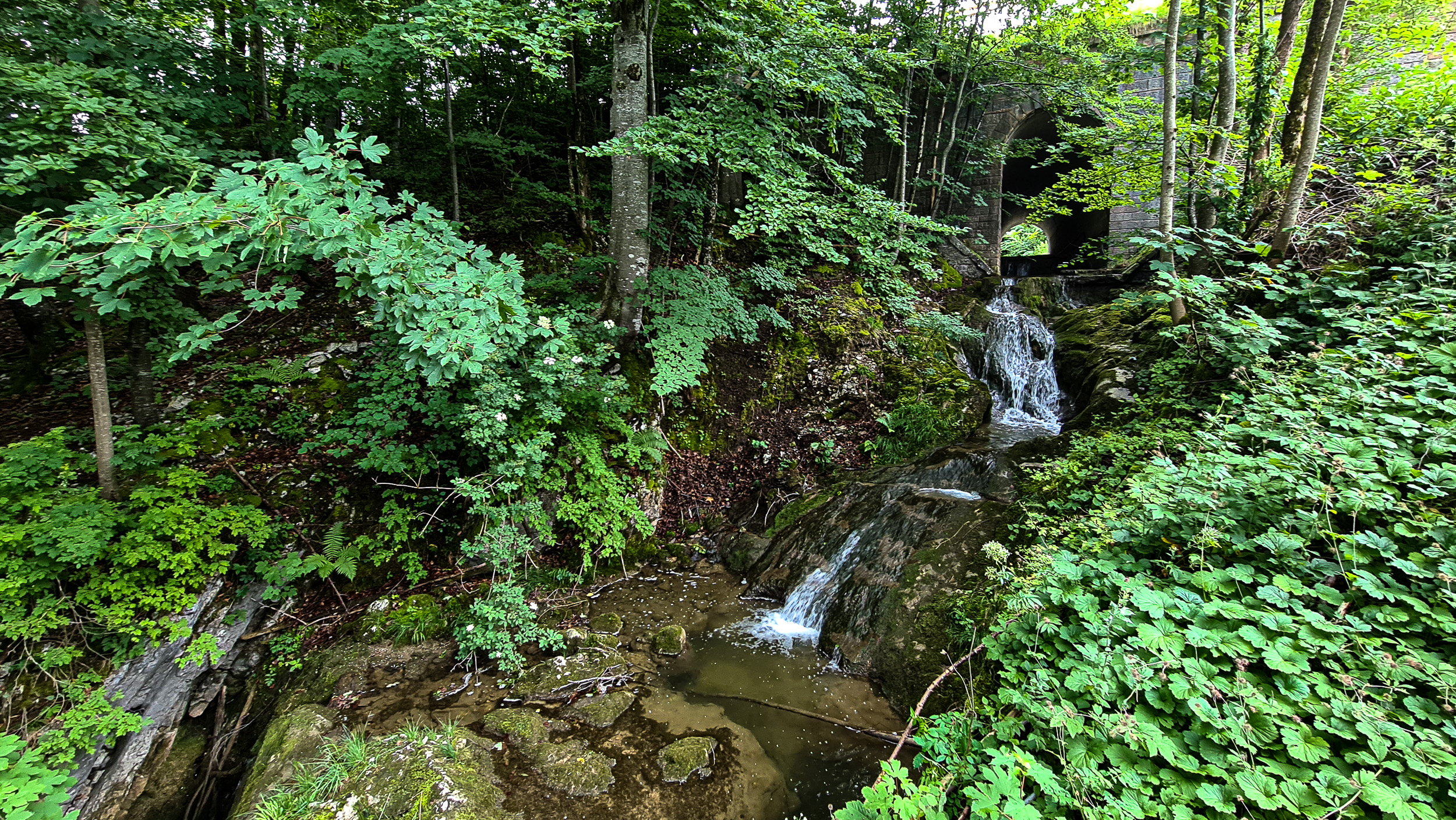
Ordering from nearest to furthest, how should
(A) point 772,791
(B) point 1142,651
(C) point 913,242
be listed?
(B) point 1142,651
(A) point 772,791
(C) point 913,242

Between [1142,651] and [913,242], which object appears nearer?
[1142,651]

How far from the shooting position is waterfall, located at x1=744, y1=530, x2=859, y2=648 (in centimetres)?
462

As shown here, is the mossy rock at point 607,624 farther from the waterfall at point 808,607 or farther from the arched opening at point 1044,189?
the arched opening at point 1044,189

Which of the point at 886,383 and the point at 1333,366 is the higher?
the point at 1333,366

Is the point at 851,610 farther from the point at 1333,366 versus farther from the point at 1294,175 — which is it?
the point at 1294,175

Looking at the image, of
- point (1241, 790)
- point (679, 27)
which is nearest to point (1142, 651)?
point (1241, 790)

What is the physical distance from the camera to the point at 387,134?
741cm

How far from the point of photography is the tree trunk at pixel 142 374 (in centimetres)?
399

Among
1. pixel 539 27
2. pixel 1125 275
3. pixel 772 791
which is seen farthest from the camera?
pixel 1125 275

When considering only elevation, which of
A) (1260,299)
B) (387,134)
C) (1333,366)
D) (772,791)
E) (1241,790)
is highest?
(387,134)

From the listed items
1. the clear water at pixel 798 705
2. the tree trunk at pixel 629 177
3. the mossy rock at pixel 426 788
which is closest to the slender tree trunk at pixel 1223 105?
the tree trunk at pixel 629 177

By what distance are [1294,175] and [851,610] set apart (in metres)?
5.61

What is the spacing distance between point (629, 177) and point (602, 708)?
5041 millimetres

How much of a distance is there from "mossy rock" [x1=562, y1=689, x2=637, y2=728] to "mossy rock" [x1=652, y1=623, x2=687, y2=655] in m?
0.52
